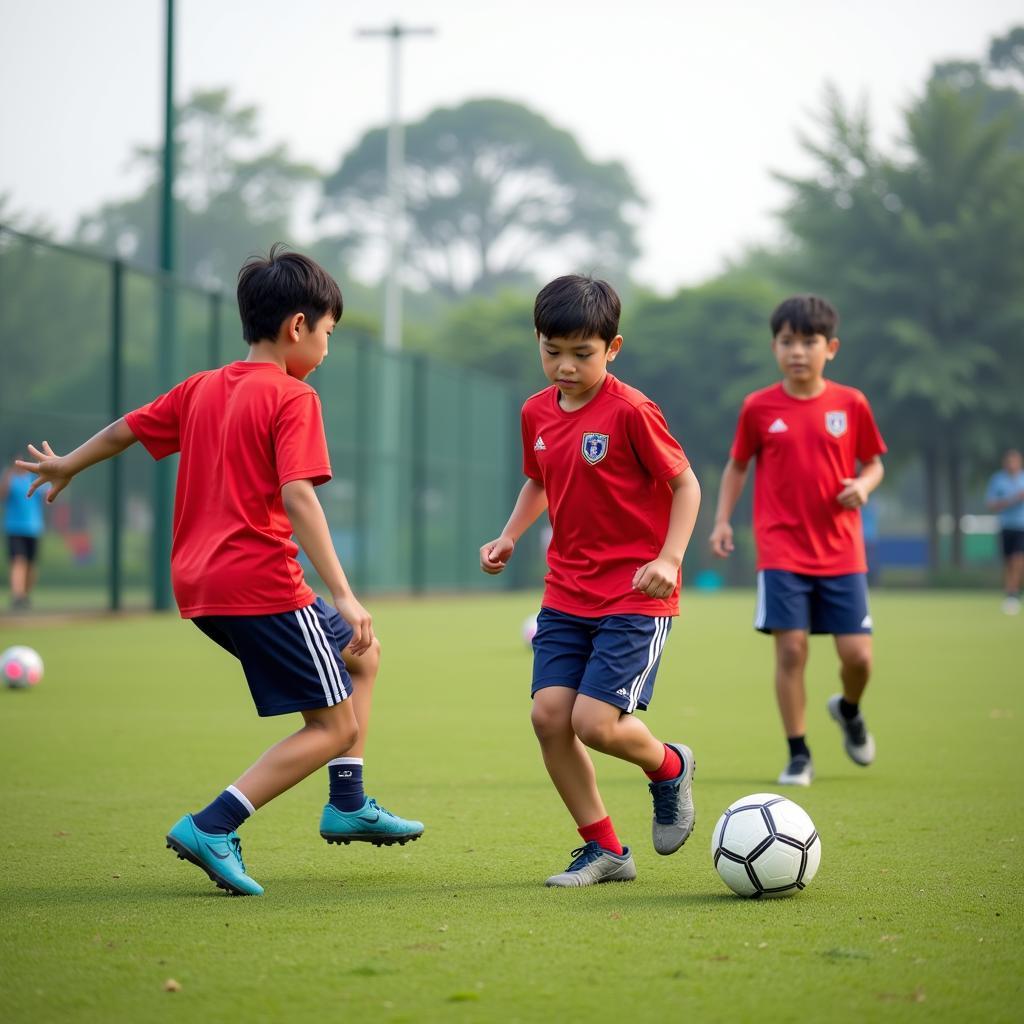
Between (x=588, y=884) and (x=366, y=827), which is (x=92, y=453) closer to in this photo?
(x=366, y=827)

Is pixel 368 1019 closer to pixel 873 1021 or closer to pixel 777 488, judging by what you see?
pixel 873 1021

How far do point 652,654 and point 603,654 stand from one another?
6.5 inches

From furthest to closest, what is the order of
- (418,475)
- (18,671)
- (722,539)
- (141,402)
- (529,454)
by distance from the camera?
(418,475)
(141,402)
(18,671)
(722,539)
(529,454)

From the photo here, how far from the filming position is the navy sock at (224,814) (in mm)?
4320

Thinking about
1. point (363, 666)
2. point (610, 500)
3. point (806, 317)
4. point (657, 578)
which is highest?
point (806, 317)

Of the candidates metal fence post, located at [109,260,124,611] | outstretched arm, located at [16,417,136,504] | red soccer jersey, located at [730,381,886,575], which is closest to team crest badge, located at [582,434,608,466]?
outstretched arm, located at [16,417,136,504]

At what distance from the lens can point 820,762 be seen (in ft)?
24.2

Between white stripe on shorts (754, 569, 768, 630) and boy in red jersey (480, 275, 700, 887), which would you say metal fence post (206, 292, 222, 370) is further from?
boy in red jersey (480, 275, 700, 887)

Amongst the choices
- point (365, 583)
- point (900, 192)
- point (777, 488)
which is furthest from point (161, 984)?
point (900, 192)

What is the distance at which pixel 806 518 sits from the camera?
6.82m

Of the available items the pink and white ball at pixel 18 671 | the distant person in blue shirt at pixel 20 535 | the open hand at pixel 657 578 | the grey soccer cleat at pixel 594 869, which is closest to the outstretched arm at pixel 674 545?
the open hand at pixel 657 578

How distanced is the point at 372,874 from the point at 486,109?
69.5 m

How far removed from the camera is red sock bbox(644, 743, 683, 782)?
4.76 metres

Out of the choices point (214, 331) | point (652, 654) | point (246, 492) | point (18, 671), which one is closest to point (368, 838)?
point (652, 654)
